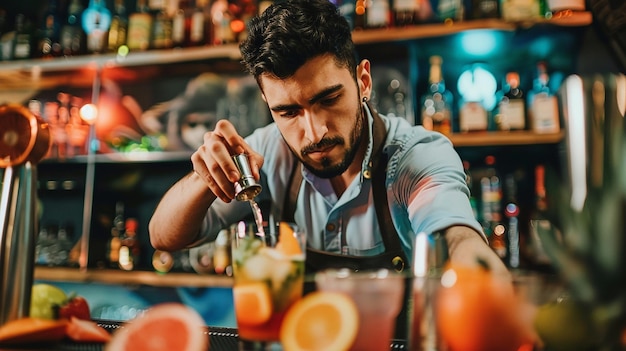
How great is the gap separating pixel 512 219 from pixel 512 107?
402mm

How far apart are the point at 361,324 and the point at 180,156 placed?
1772mm

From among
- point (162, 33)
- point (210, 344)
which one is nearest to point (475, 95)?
point (162, 33)

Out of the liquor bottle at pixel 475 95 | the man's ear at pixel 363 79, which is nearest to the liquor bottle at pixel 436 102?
the liquor bottle at pixel 475 95

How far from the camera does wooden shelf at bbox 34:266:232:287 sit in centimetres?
209

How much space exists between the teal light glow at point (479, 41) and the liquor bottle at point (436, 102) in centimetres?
11

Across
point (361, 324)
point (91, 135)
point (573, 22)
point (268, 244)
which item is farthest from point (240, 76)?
point (361, 324)

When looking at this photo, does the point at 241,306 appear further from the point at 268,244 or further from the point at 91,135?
the point at 91,135

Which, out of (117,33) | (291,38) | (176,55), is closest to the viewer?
(291,38)

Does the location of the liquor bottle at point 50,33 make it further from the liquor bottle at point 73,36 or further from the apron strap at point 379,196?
the apron strap at point 379,196

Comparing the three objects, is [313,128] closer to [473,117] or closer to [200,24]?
[473,117]

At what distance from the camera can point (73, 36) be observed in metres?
2.58

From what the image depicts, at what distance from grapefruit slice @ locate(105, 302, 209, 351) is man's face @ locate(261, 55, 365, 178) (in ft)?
3.01

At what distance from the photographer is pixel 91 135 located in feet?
8.20

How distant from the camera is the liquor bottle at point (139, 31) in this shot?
244cm
